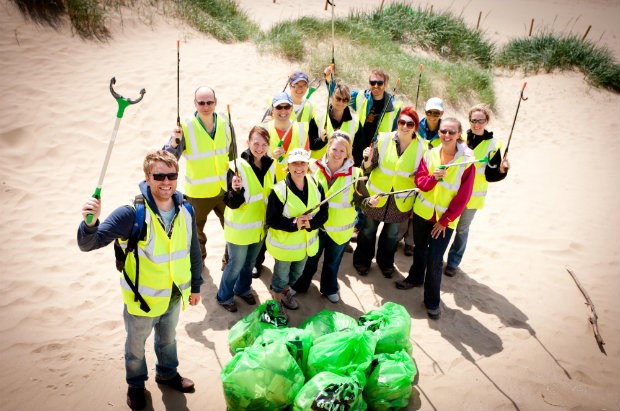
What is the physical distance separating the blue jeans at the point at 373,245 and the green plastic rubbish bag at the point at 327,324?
153 centimetres

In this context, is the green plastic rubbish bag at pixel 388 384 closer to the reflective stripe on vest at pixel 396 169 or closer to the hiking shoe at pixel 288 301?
the hiking shoe at pixel 288 301

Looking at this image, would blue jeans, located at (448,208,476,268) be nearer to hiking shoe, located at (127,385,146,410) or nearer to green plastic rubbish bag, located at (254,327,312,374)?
green plastic rubbish bag, located at (254,327,312,374)

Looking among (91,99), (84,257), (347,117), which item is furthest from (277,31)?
(84,257)

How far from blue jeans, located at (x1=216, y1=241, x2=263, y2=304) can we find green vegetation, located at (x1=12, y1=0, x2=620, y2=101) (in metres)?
6.62

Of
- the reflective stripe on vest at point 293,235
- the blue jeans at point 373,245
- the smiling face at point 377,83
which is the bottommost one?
the blue jeans at point 373,245

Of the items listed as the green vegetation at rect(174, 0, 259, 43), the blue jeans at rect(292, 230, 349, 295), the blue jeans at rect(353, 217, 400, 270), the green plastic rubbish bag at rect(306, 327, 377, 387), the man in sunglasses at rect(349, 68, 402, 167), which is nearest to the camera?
the green plastic rubbish bag at rect(306, 327, 377, 387)

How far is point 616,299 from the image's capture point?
5711 millimetres

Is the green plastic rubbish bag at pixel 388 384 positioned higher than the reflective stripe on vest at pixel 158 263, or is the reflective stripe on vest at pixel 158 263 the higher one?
the reflective stripe on vest at pixel 158 263

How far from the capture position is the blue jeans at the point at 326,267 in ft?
15.9

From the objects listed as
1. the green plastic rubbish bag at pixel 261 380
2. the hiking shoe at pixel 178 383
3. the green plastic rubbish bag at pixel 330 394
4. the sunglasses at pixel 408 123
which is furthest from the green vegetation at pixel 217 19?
the green plastic rubbish bag at pixel 330 394

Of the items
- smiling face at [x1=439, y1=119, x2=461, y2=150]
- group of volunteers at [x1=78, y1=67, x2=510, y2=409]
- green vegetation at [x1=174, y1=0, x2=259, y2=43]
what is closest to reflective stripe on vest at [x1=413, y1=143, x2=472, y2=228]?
group of volunteers at [x1=78, y1=67, x2=510, y2=409]

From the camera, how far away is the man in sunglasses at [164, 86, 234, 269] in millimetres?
4645

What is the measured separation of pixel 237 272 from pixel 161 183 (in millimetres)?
1729

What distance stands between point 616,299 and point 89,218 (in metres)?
6.23
